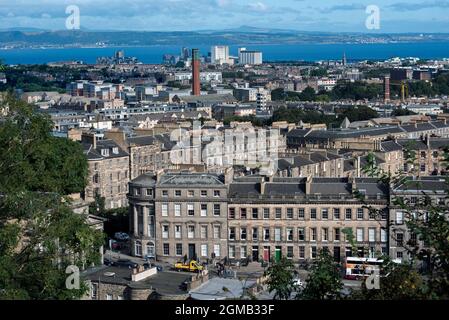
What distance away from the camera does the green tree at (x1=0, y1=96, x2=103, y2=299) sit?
52.3ft

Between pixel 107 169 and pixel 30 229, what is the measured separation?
1265 inches

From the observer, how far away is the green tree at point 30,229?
1595 centimetres

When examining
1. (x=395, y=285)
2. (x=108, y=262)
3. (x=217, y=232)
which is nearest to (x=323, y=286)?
(x=395, y=285)

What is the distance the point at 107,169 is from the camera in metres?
49.1

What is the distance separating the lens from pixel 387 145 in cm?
5281

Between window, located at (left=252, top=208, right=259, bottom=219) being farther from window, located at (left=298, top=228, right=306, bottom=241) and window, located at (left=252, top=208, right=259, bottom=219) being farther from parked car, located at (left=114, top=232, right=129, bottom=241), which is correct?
parked car, located at (left=114, top=232, right=129, bottom=241)

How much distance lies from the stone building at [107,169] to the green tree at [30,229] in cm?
2884

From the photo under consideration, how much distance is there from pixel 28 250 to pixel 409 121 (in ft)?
180

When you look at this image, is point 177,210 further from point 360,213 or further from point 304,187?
point 360,213

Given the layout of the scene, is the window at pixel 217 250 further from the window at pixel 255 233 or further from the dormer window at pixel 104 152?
the dormer window at pixel 104 152

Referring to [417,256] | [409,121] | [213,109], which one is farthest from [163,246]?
[213,109]

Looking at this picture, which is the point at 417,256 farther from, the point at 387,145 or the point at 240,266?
the point at 387,145

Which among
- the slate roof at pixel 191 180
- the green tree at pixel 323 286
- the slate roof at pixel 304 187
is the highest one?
the green tree at pixel 323 286

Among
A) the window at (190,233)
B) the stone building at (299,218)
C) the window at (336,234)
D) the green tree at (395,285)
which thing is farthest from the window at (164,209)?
the green tree at (395,285)
